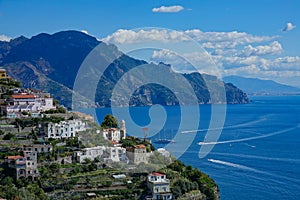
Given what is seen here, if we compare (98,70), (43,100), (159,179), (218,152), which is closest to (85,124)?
(43,100)

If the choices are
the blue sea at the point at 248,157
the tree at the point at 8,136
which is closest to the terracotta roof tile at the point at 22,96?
the tree at the point at 8,136

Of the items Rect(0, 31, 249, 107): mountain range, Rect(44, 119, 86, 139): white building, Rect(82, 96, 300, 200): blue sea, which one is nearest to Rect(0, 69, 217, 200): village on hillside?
Rect(44, 119, 86, 139): white building

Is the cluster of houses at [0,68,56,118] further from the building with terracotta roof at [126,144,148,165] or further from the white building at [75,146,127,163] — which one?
the building with terracotta roof at [126,144,148,165]

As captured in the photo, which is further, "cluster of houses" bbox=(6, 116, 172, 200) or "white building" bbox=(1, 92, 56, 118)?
"white building" bbox=(1, 92, 56, 118)

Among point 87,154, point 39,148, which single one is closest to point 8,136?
point 39,148

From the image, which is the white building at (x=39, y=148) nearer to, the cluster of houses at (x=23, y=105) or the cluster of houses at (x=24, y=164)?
the cluster of houses at (x=24, y=164)

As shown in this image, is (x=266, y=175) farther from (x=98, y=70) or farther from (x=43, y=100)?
(x=98, y=70)
